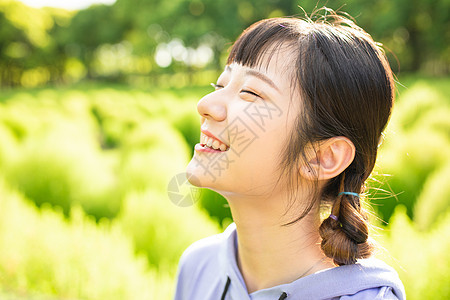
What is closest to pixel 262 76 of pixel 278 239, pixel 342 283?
pixel 278 239

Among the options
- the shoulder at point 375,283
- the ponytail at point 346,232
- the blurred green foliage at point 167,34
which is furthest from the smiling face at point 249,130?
→ the blurred green foliage at point 167,34

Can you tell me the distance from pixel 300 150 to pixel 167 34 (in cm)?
3411

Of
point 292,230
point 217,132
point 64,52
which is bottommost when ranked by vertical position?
point 64,52

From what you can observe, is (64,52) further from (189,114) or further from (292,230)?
(292,230)

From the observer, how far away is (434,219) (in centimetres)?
346

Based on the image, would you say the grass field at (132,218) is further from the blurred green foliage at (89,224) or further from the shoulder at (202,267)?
the shoulder at (202,267)

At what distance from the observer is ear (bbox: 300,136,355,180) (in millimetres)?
1186

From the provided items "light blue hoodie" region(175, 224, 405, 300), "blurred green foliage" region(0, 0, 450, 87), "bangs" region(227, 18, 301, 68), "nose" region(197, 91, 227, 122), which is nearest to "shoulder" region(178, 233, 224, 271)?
"light blue hoodie" region(175, 224, 405, 300)

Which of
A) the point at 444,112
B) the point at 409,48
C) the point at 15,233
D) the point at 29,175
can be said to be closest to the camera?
the point at 15,233

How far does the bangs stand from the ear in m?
0.28

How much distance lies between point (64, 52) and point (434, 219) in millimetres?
50297

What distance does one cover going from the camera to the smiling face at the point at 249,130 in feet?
3.72

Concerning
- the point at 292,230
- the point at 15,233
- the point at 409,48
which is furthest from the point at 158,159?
the point at 409,48

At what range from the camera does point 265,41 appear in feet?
3.99
